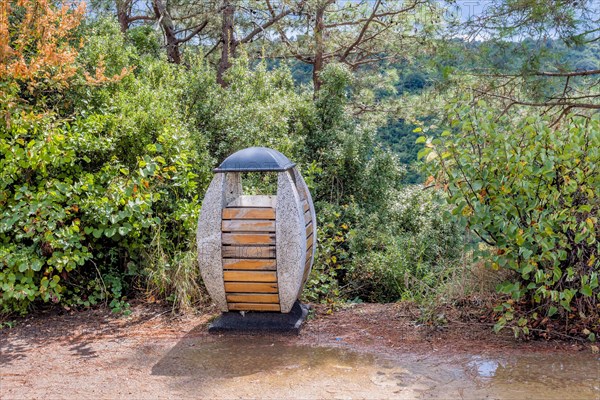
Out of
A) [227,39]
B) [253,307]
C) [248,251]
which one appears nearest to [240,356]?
[253,307]

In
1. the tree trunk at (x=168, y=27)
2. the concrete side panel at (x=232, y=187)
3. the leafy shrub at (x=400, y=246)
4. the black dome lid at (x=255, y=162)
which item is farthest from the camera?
the tree trunk at (x=168, y=27)

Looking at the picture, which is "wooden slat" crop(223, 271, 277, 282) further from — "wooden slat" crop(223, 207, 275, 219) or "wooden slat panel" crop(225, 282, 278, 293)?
"wooden slat" crop(223, 207, 275, 219)

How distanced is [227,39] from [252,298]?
362 inches

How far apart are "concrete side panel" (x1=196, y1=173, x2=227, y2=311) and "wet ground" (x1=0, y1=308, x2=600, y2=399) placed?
456 millimetres

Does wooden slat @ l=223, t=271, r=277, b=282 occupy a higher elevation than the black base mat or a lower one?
higher

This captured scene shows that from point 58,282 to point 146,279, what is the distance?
2.71 ft

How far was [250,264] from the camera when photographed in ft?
15.7

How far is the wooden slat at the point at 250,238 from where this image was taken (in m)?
4.77

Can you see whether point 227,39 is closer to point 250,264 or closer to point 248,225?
point 248,225

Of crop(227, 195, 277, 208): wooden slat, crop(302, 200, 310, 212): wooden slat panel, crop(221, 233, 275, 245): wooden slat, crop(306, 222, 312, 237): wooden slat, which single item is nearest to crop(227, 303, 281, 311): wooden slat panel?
crop(221, 233, 275, 245): wooden slat

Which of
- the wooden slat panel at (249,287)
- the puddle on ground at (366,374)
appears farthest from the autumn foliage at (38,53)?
the puddle on ground at (366,374)

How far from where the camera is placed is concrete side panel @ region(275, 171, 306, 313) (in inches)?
187

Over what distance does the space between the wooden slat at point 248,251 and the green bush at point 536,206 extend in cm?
145

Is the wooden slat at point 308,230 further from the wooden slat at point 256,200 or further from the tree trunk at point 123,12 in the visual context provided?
the tree trunk at point 123,12
